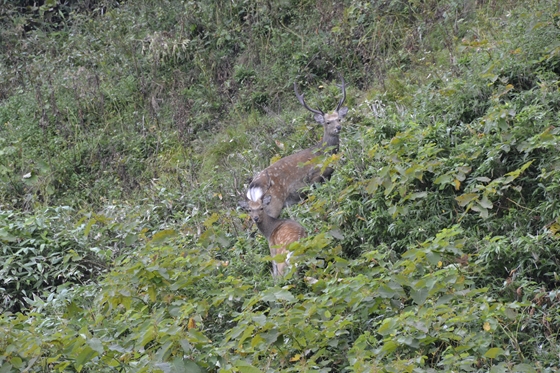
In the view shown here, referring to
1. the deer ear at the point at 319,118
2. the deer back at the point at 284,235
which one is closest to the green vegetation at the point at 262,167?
the deer back at the point at 284,235

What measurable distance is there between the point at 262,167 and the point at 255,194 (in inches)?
49.2

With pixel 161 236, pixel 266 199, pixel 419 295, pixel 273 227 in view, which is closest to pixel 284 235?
pixel 273 227

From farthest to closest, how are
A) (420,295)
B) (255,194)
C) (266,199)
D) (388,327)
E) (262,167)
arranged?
(262,167)
(255,194)
(266,199)
(420,295)
(388,327)

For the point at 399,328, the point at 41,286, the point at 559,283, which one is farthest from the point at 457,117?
the point at 41,286

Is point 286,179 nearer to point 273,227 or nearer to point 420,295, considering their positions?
point 273,227

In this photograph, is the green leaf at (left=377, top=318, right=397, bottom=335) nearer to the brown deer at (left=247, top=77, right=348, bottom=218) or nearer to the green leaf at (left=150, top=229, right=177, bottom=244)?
the green leaf at (left=150, top=229, right=177, bottom=244)

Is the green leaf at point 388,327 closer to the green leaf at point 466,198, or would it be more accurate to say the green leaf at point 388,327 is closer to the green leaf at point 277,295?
the green leaf at point 277,295

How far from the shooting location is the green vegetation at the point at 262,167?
545 cm

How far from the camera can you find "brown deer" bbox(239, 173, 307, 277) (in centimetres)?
745

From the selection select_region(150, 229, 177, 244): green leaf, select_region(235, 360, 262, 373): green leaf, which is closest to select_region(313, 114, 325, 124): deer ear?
select_region(150, 229, 177, 244): green leaf

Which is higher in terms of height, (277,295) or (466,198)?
(277,295)

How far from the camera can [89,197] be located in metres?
11.7

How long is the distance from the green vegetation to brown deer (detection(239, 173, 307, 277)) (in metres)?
0.16

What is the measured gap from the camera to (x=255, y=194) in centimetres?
916
